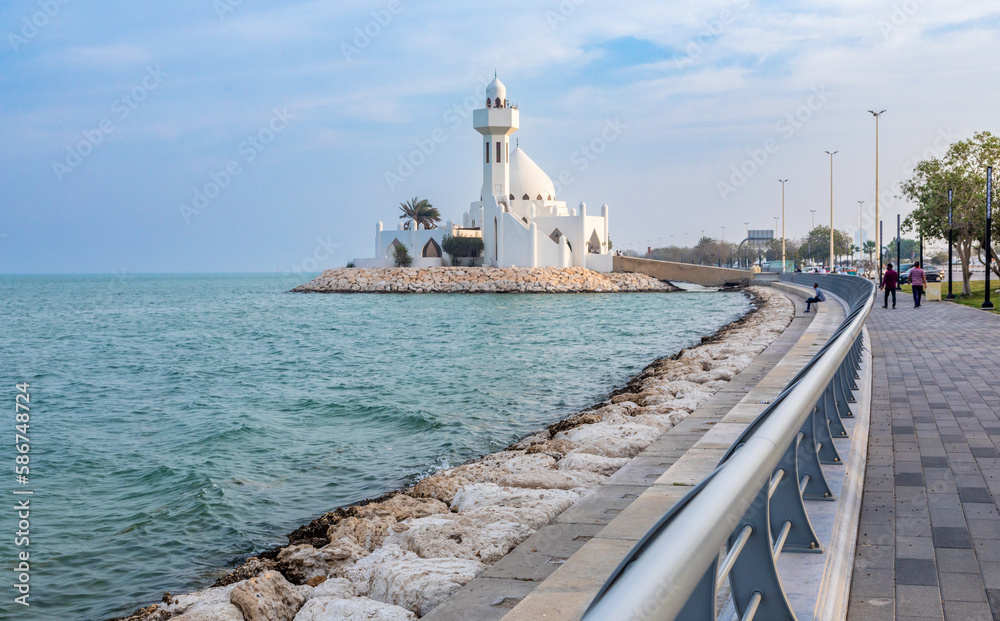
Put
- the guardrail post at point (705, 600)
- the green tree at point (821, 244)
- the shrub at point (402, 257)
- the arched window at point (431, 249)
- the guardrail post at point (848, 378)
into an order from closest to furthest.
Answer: the guardrail post at point (705, 600), the guardrail post at point (848, 378), the shrub at point (402, 257), the arched window at point (431, 249), the green tree at point (821, 244)

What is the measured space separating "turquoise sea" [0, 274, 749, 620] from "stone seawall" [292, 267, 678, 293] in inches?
1665

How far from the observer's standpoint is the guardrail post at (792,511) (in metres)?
3.42

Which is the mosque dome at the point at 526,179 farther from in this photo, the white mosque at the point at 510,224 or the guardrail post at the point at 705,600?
the guardrail post at the point at 705,600

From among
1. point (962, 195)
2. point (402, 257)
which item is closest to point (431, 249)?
point (402, 257)

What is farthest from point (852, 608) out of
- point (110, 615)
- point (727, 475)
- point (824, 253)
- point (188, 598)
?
point (824, 253)

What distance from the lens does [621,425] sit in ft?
30.2

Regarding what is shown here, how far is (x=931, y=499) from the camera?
15.5 ft

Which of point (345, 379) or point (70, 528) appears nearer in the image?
point (70, 528)

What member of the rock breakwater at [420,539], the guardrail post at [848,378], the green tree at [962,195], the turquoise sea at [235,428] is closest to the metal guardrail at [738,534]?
the rock breakwater at [420,539]

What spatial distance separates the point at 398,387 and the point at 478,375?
89.7 inches

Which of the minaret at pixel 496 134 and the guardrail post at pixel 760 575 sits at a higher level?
the minaret at pixel 496 134

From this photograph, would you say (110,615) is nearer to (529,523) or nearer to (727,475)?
(529,523)

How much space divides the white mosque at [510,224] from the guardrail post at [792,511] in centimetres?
7703

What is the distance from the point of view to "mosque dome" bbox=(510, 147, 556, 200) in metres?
88.7
